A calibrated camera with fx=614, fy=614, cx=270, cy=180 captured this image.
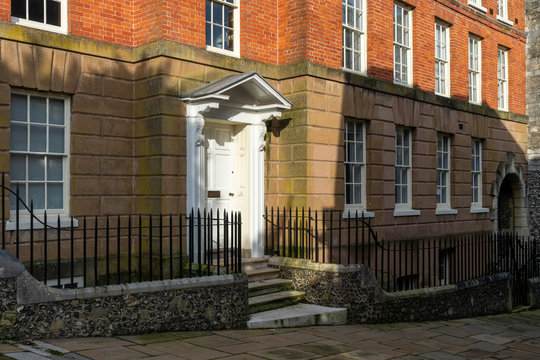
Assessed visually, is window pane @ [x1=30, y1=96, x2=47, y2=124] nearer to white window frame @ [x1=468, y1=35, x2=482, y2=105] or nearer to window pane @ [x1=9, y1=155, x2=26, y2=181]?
window pane @ [x1=9, y1=155, x2=26, y2=181]

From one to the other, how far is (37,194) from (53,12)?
3121 millimetres

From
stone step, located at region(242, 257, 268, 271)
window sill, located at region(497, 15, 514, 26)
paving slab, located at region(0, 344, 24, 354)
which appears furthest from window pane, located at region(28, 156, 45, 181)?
window sill, located at region(497, 15, 514, 26)

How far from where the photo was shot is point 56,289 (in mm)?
7551

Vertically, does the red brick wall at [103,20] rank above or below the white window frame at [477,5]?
below

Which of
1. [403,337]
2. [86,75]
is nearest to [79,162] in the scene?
[86,75]

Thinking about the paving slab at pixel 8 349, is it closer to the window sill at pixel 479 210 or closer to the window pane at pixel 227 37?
→ the window pane at pixel 227 37

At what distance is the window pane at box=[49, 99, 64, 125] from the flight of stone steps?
4160mm

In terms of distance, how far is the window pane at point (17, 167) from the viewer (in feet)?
32.4

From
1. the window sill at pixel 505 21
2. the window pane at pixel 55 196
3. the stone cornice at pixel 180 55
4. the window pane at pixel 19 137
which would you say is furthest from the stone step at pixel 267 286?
the window sill at pixel 505 21

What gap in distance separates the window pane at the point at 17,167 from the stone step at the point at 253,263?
4.19 m

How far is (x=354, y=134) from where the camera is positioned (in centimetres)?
1432

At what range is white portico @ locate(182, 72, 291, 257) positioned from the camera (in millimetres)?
11814

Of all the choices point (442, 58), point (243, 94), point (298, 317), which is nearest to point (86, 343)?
point (298, 317)

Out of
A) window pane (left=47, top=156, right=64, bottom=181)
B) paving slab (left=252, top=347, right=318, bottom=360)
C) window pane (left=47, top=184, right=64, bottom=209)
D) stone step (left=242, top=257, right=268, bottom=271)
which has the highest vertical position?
window pane (left=47, top=156, right=64, bottom=181)
